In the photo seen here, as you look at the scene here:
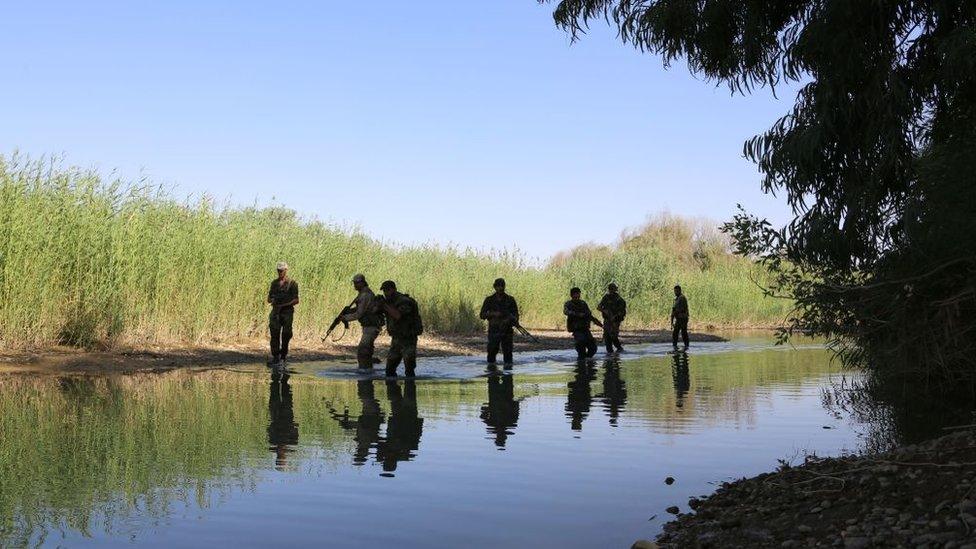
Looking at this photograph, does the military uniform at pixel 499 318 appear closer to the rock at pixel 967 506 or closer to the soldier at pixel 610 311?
the soldier at pixel 610 311

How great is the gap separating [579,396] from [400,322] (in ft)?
13.5

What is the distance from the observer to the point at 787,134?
10.4 m

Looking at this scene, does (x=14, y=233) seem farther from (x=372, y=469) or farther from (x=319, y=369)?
(x=372, y=469)

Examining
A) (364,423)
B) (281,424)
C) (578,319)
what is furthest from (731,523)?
(578,319)

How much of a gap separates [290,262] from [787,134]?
1946cm

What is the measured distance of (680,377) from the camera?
1983cm

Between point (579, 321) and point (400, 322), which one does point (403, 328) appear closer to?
point (400, 322)

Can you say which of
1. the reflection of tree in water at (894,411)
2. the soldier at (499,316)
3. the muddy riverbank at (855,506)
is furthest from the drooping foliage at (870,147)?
the soldier at (499,316)

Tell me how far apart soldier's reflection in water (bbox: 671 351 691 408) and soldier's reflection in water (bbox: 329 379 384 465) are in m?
4.04

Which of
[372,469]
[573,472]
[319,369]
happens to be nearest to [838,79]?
[573,472]

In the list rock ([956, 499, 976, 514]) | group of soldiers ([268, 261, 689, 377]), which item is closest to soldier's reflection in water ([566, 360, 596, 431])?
group of soldiers ([268, 261, 689, 377])

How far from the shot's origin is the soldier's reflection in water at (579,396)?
12516 millimetres

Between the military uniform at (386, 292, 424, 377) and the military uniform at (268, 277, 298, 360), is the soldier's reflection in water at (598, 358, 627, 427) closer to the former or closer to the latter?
the military uniform at (386, 292, 424, 377)

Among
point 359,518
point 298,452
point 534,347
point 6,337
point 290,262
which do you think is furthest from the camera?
point 534,347
